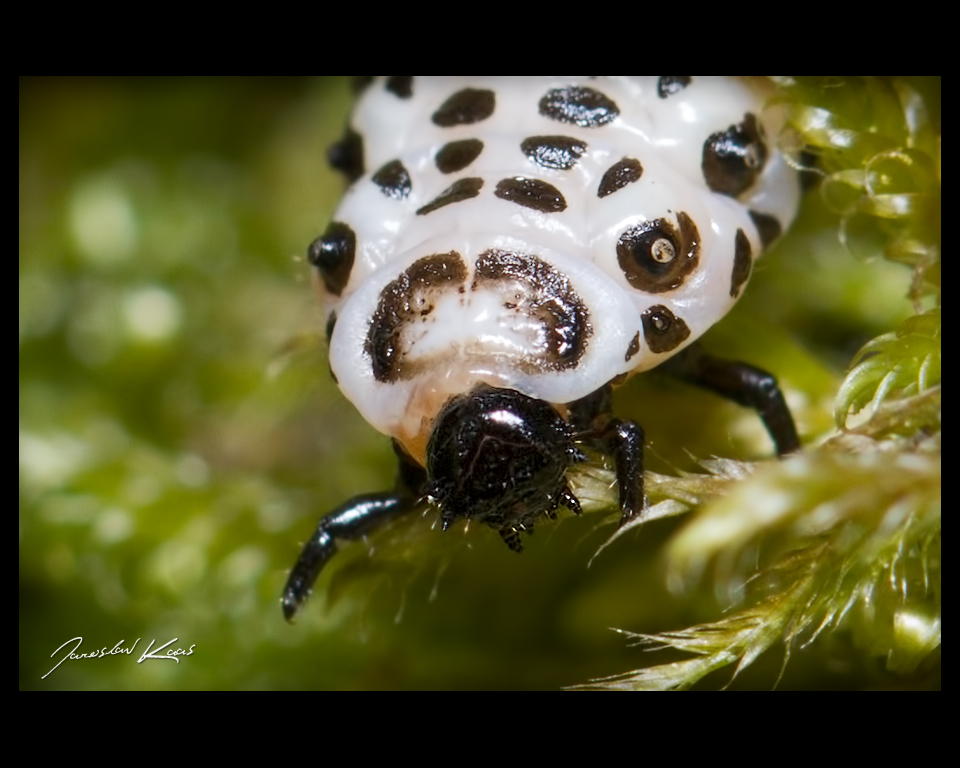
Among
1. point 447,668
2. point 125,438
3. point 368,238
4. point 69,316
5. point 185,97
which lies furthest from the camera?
point 185,97

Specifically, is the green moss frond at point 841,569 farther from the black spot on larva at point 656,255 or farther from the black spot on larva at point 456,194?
the black spot on larva at point 456,194

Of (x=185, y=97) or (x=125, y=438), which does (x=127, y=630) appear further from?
(x=185, y=97)

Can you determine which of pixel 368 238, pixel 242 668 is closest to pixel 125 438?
pixel 242 668

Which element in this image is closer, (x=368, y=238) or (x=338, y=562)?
(x=368, y=238)

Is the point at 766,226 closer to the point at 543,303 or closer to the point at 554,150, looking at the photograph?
the point at 554,150
